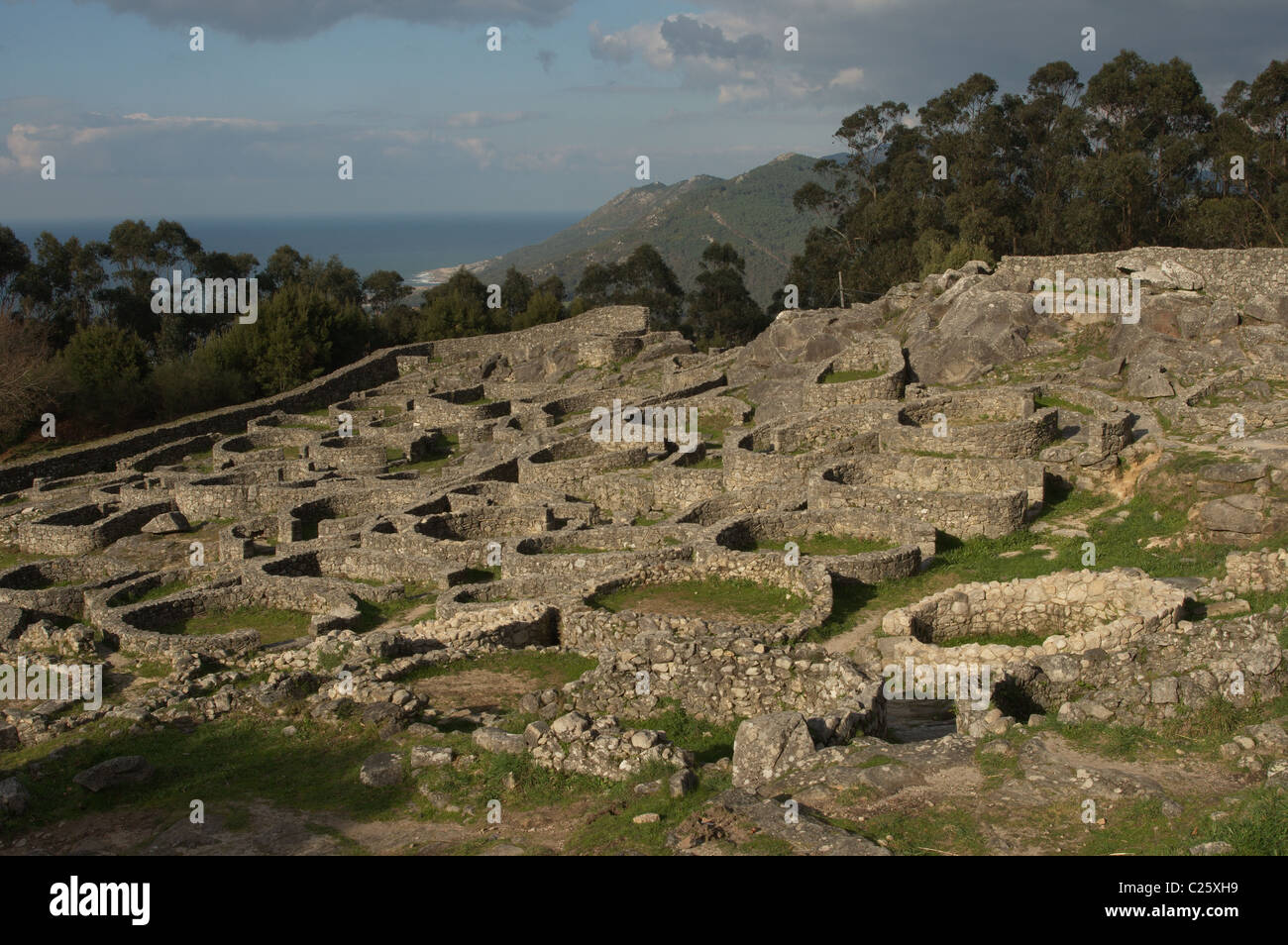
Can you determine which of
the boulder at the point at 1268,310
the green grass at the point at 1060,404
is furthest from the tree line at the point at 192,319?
the boulder at the point at 1268,310

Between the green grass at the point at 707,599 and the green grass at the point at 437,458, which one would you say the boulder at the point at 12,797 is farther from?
the green grass at the point at 437,458

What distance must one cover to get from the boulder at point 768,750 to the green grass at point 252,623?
37.5ft

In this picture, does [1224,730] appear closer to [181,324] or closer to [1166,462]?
[1166,462]

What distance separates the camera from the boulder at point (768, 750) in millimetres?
11312

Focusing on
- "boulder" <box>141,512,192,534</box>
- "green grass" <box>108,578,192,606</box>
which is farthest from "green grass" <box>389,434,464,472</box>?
"green grass" <box>108,578,192,606</box>

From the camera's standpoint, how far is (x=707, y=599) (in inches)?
754

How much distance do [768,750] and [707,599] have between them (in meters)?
7.73

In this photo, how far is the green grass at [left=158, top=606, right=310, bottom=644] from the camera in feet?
67.8

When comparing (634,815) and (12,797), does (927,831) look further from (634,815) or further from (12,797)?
(12,797)

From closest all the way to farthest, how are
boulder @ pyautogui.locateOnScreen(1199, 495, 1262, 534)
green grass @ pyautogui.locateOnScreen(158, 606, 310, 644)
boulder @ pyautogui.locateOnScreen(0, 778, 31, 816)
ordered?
boulder @ pyautogui.locateOnScreen(0, 778, 31, 816) → boulder @ pyautogui.locateOnScreen(1199, 495, 1262, 534) → green grass @ pyautogui.locateOnScreen(158, 606, 310, 644)

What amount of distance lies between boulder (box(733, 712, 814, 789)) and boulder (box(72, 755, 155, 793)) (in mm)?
6865

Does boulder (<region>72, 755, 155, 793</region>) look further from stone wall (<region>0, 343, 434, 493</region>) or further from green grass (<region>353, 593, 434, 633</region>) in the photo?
stone wall (<region>0, 343, 434, 493</region>)
